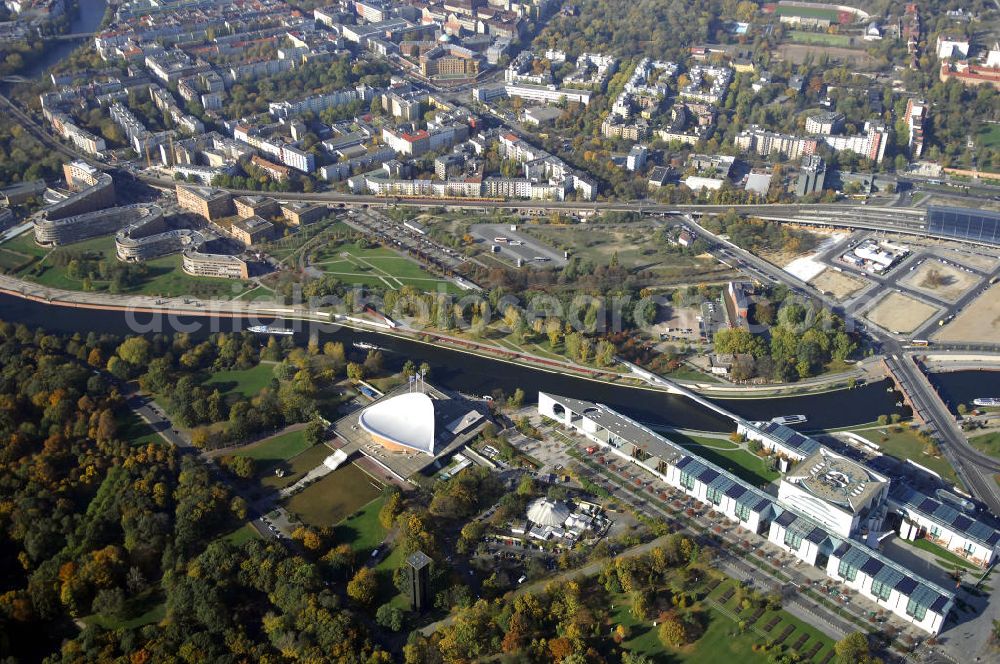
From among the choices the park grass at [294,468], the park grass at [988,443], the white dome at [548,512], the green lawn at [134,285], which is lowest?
the park grass at [294,468]

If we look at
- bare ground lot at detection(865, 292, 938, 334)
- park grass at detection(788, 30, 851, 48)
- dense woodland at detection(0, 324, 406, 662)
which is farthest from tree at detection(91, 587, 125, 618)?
park grass at detection(788, 30, 851, 48)

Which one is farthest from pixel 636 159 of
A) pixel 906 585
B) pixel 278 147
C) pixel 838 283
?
pixel 906 585

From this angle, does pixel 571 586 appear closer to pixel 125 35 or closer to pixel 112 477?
pixel 112 477

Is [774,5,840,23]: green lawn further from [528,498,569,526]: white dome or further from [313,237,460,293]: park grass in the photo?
[528,498,569,526]: white dome

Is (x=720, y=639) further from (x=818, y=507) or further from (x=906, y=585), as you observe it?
(x=818, y=507)

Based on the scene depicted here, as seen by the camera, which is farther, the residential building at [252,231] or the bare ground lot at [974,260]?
the residential building at [252,231]

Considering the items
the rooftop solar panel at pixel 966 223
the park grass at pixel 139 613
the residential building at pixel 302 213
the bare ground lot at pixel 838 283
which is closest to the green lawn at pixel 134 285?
the residential building at pixel 302 213

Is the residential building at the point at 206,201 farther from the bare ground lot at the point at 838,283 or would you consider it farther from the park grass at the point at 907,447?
the park grass at the point at 907,447

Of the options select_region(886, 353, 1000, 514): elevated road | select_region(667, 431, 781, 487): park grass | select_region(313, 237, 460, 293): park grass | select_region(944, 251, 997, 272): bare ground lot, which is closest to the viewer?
select_region(886, 353, 1000, 514): elevated road
